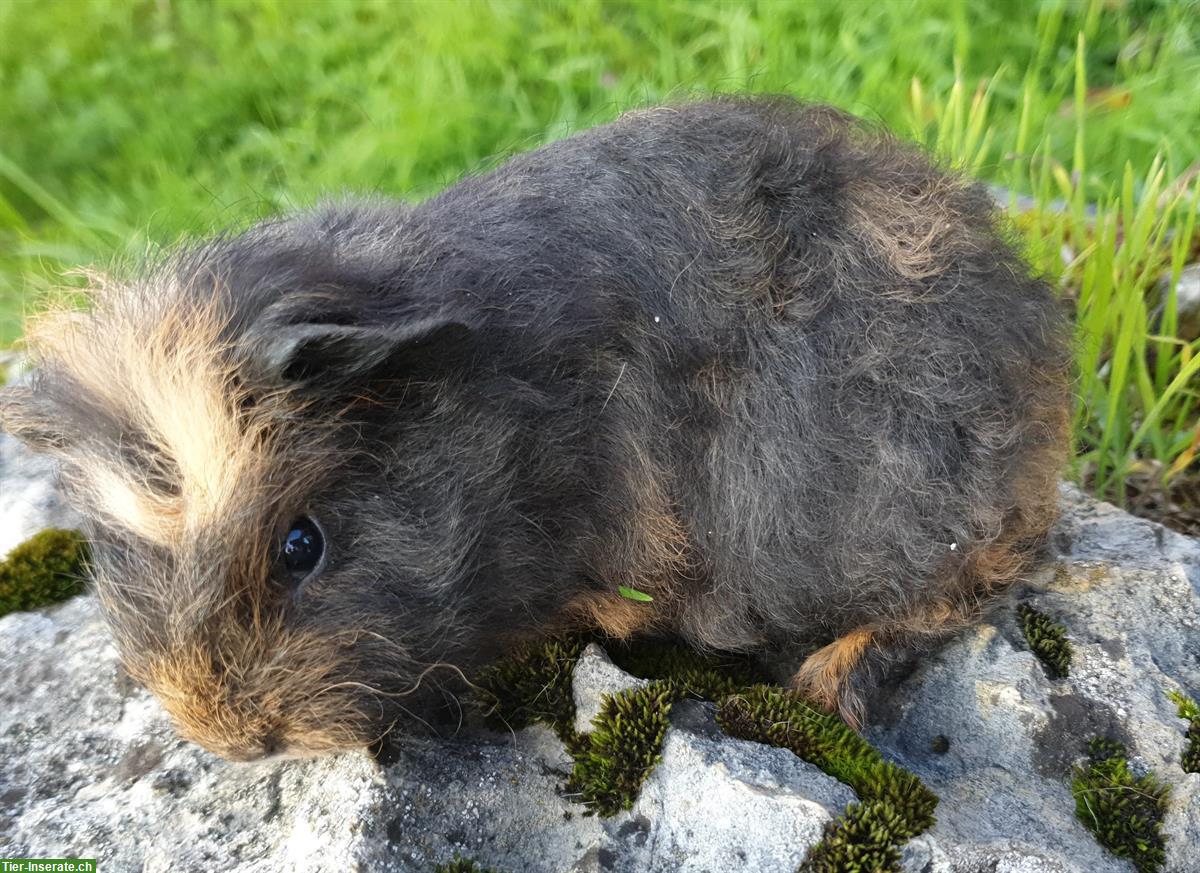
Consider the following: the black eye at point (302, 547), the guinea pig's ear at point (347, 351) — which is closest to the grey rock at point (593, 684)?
the black eye at point (302, 547)

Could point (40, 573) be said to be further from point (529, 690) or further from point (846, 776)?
point (846, 776)

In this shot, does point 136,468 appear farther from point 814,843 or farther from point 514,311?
point 814,843

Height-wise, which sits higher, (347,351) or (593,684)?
(347,351)

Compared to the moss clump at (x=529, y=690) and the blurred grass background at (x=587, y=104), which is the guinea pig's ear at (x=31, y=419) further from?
the blurred grass background at (x=587, y=104)

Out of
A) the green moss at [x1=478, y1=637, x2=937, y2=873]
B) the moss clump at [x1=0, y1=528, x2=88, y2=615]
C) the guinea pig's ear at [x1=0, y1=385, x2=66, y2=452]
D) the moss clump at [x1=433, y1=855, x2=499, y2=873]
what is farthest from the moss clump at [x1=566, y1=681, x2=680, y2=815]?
the moss clump at [x1=0, y1=528, x2=88, y2=615]

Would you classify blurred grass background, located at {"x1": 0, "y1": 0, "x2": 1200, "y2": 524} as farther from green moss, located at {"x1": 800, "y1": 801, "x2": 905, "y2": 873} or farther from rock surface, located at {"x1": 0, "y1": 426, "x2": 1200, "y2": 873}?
green moss, located at {"x1": 800, "y1": 801, "x2": 905, "y2": 873}

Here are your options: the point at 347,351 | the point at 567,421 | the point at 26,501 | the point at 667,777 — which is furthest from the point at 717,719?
the point at 26,501

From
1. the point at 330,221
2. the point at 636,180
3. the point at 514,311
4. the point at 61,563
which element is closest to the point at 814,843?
Answer: the point at 514,311
